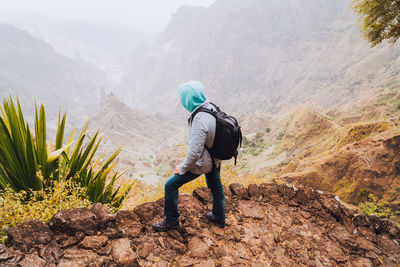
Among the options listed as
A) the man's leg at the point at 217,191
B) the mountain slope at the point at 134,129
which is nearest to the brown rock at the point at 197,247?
the man's leg at the point at 217,191

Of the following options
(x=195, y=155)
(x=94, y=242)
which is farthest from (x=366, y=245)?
(x=94, y=242)

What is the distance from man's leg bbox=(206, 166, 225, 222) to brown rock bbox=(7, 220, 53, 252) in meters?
1.50

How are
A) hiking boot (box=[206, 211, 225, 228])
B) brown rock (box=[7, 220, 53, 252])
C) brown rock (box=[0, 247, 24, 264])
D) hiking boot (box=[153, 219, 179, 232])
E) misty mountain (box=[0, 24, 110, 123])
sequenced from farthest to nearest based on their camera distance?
1. misty mountain (box=[0, 24, 110, 123])
2. hiking boot (box=[206, 211, 225, 228])
3. hiking boot (box=[153, 219, 179, 232])
4. brown rock (box=[7, 220, 53, 252])
5. brown rock (box=[0, 247, 24, 264])

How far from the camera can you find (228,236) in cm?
250

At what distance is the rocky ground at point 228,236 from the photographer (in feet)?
5.64

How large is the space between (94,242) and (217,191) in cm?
127

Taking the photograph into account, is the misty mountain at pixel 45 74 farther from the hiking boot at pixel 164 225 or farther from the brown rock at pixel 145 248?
the brown rock at pixel 145 248

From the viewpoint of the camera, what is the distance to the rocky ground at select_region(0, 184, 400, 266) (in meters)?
1.72

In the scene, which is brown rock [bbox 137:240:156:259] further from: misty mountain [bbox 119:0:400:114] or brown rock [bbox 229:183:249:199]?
misty mountain [bbox 119:0:400:114]

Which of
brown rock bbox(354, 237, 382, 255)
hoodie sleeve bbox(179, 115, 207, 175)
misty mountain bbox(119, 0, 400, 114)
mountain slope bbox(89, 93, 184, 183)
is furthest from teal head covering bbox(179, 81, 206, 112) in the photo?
misty mountain bbox(119, 0, 400, 114)

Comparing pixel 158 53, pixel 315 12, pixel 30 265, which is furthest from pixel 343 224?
pixel 158 53

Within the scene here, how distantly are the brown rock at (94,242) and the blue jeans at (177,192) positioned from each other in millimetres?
630

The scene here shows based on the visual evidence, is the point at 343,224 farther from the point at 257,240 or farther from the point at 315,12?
the point at 315,12

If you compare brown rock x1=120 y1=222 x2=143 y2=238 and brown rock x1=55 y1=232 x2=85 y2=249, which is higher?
brown rock x1=55 y1=232 x2=85 y2=249
